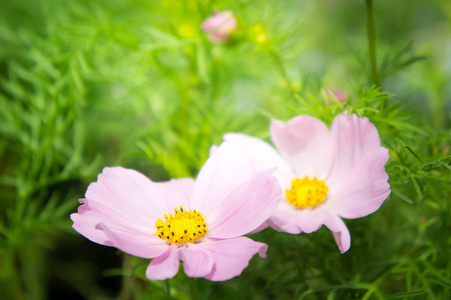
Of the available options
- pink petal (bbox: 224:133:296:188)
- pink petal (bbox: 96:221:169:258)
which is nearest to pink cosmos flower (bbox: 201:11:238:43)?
pink petal (bbox: 224:133:296:188)

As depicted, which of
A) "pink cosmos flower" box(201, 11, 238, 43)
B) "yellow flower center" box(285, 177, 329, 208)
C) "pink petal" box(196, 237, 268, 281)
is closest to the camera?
"pink petal" box(196, 237, 268, 281)

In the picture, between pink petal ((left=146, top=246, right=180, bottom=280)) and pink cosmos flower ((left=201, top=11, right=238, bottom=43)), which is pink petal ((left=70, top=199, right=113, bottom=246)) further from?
pink cosmos flower ((left=201, top=11, right=238, bottom=43))

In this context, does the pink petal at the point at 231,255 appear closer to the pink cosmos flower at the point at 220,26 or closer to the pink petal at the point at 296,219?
the pink petal at the point at 296,219

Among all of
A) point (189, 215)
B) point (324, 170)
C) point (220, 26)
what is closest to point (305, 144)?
point (324, 170)

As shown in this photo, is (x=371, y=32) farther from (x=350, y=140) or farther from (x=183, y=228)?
(x=183, y=228)

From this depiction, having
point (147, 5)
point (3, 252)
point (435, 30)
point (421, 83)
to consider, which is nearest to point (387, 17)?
point (435, 30)

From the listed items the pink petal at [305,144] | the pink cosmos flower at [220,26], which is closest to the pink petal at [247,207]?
the pink petal at [305,144]
